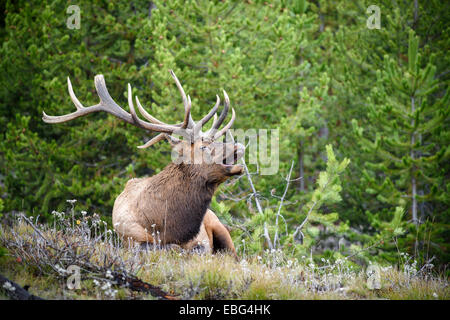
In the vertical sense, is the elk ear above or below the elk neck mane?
above

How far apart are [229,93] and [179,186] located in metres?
5.09

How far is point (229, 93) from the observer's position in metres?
10.4

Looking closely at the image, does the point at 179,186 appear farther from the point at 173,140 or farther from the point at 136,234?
the point at 136,234

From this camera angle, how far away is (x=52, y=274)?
3.84 metres

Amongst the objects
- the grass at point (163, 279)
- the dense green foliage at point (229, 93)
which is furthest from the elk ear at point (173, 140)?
the dense green foliage at point (229, 93)

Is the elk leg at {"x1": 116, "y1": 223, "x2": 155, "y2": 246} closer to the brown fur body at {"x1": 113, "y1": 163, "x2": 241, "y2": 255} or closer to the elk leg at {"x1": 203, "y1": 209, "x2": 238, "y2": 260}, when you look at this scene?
the brown fur body at {"x1": 113, "y1": 163, "x2": 241, "y2": 255}

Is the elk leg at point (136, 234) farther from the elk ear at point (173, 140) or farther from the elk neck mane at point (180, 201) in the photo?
the elk ear at point (173, 140)

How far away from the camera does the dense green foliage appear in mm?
9969

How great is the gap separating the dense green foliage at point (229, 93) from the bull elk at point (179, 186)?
384 cm

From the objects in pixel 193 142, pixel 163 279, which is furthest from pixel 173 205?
pixel 163 279

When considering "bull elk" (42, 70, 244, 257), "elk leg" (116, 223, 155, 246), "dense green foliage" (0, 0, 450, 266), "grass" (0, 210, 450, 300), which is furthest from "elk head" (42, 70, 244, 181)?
"dense green foliage" (0, 0, 450, 266)

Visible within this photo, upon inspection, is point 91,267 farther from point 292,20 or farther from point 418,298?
point 292,20

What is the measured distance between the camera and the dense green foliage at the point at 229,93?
32.7 feet

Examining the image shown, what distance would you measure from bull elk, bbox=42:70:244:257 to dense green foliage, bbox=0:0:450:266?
3.84m
